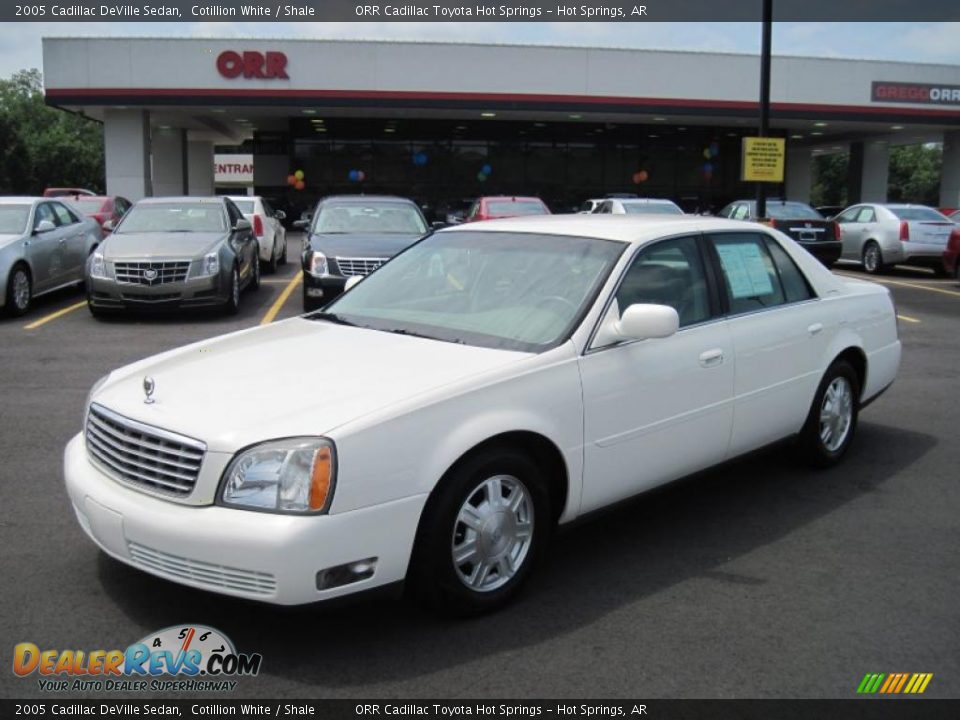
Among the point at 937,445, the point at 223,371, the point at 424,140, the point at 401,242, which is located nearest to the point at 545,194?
the point at 424,140

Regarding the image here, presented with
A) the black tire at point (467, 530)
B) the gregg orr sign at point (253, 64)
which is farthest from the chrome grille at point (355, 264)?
the gregg orr sign at point (253, 64)

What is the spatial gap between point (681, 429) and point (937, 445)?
117 inches

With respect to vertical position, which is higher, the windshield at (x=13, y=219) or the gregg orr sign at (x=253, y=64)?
the gregg orr sign at (x=253, y=64)

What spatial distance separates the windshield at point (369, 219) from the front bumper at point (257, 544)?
30.9ft

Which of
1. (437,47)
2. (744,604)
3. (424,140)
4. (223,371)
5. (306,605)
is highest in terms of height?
(437,47)

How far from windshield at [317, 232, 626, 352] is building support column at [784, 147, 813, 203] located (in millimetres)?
40424

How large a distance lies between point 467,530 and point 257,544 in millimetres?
855

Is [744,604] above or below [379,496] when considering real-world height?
below

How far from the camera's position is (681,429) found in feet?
14.7

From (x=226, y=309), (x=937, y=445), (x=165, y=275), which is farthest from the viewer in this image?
(x=226, y=309)

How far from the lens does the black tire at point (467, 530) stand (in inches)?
137

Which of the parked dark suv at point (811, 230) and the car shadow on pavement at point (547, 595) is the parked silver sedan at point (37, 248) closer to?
the car shadow on pavement at point (547, 595)

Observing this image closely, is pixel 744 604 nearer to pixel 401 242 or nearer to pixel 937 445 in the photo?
pixel 937 445

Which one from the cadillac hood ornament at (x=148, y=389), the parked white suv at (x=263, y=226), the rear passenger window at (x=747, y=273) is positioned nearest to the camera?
the cadillac hood ornament at (x=148, y=389)
